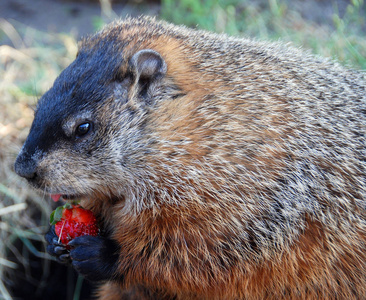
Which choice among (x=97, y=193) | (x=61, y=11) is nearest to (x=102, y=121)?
(x=97, y=193)

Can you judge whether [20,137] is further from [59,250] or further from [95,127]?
[95,127]

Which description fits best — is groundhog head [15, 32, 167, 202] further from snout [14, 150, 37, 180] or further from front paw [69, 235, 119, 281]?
Result: front paw [69, 235, 119, 281]

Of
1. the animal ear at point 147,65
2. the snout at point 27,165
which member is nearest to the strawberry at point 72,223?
the snout at point 27,165

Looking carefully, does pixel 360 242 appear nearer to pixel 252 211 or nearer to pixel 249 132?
pixel 252 211

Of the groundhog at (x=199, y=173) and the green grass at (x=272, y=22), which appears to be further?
the green grass at (x=272, y=22)

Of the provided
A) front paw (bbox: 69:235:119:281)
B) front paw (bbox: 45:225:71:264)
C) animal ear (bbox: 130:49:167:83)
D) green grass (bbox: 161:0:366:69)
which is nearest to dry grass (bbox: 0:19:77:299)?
front paw (bbox: 45:225:71:264)

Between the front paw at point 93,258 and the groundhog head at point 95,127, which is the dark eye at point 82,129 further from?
the front paw at point 93,258
